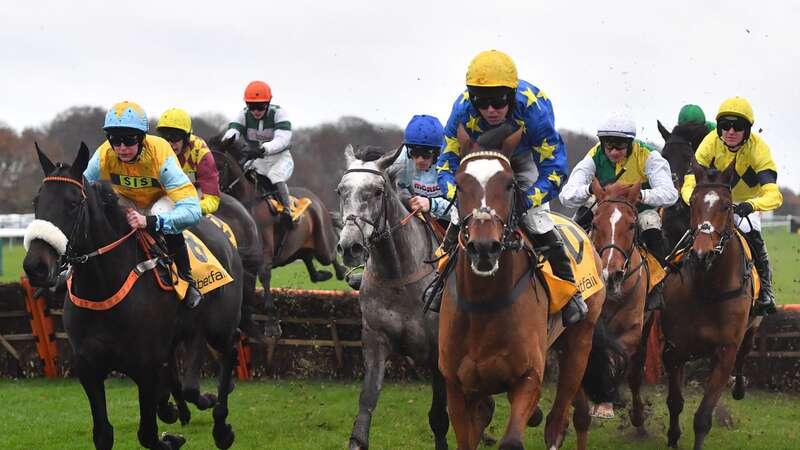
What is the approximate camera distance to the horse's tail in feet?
25.1

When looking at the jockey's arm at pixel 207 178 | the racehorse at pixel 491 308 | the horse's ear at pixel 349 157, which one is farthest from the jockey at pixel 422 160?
the racehorse at pixel 491 308

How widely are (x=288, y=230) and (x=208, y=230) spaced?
5.50 meters

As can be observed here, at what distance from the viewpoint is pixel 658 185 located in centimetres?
888

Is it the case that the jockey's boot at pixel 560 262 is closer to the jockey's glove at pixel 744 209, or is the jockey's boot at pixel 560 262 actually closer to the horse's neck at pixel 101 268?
the horse's neck at pixel 101 268

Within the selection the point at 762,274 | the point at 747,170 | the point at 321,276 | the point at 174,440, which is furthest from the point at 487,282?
the point at 321,276

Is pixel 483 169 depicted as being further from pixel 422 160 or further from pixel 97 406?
pixel 422 160

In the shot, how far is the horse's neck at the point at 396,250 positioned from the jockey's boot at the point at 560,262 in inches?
61.6


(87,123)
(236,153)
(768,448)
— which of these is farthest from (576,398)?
(87,123)

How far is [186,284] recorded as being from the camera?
748cm

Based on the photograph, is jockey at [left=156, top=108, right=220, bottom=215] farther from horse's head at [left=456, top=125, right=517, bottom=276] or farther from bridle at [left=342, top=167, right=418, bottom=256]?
horse's head at [left=456, top=125, right=517, bottom=276]

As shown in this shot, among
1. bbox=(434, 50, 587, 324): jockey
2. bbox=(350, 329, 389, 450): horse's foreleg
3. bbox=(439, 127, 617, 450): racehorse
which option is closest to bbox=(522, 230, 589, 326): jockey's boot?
bbox=(434, 50, 587, 324): jockey

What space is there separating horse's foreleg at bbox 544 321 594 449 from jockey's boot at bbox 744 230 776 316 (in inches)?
107

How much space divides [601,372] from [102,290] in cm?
321

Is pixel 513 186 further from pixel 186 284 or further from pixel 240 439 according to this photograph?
pixel 240 439
